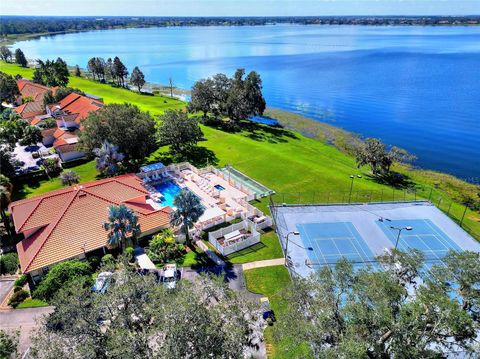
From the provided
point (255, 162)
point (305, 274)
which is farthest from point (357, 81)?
point (305, 274)

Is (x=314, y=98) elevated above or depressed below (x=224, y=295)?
below

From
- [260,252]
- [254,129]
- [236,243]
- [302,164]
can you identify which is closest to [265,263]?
[260,252]

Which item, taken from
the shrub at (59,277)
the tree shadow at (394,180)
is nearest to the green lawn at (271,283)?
the shrub at (59,277)

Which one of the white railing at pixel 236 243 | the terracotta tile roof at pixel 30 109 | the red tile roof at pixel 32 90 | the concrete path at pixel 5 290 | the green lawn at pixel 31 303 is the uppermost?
the red tile roof at pixel 32 90

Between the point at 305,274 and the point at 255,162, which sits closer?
the point at 305,274

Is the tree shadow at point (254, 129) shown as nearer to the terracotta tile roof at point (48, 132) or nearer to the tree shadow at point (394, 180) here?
the tree shadow at point (394, 180)

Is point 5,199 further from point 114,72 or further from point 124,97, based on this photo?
point 114,72

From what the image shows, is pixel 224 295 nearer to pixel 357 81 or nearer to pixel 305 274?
pixel 305 274
